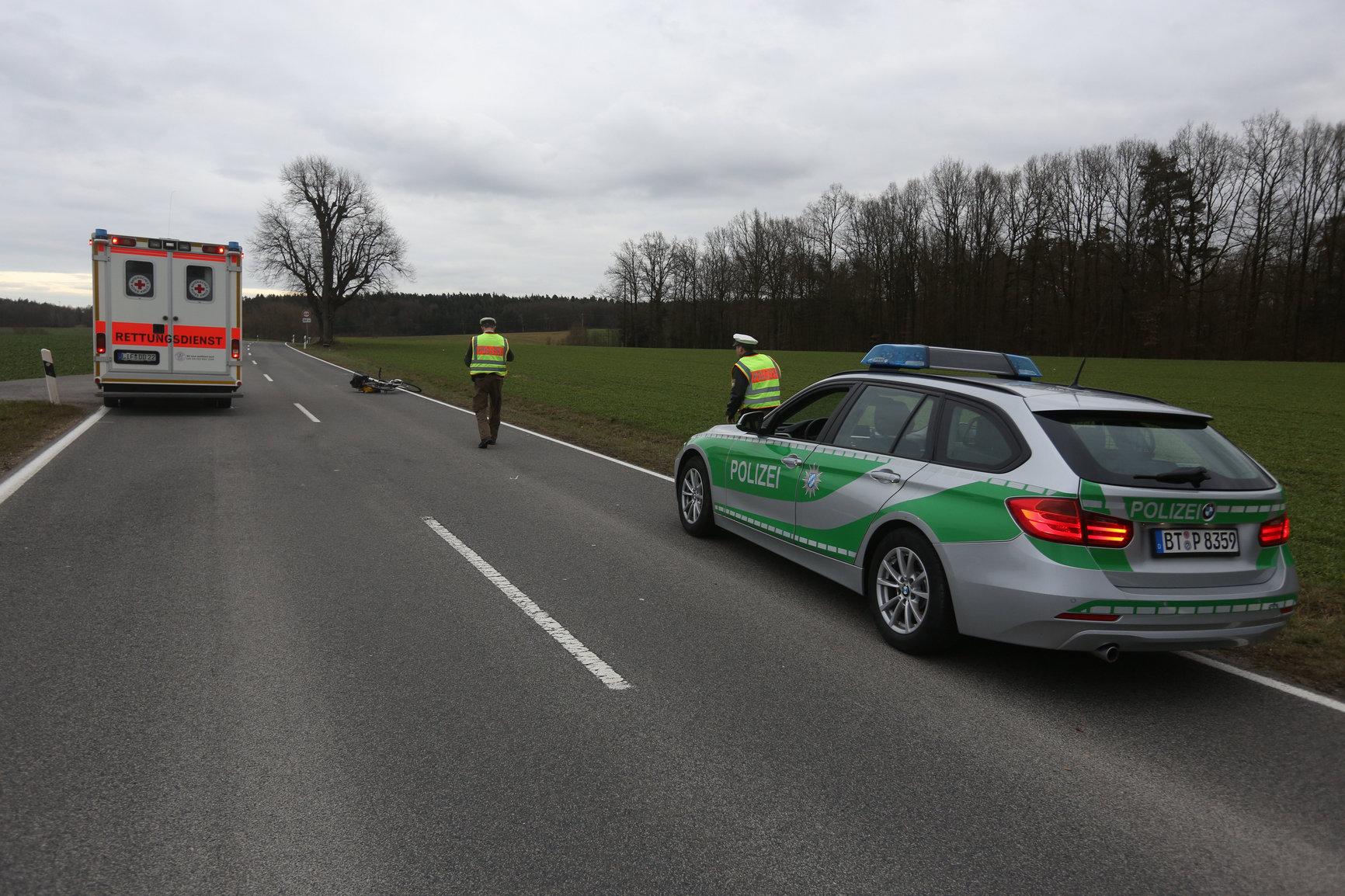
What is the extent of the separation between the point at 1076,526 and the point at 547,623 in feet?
9.25

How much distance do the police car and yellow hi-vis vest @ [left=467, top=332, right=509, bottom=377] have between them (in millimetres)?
8014

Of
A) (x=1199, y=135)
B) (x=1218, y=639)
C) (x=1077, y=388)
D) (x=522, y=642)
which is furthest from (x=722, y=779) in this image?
(x=1199, y=135)

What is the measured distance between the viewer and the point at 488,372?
12.8 metres

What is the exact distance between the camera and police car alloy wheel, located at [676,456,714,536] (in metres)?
7.31

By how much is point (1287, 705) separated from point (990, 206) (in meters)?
81.1

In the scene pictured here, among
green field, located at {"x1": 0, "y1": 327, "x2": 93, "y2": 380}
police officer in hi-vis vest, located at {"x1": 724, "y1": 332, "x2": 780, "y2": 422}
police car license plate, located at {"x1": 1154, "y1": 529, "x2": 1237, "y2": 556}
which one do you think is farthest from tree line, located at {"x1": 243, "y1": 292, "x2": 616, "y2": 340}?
police car license plate, located at {"x1": 1154, "y1": 529, "x2": 1237, "y2": 556}

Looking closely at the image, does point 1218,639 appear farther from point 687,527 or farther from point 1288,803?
point 687,527

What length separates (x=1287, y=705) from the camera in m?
4.31

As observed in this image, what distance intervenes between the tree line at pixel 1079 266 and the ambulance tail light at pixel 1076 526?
197 ft

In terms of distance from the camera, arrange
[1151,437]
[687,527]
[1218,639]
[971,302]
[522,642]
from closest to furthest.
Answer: [1218,639] < [1151,437] < [522,642] < [687,527] < [971,302]

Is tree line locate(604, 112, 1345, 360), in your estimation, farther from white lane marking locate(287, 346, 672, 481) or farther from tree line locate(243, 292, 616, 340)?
white lane marking locate(287, 346, 672, 481)

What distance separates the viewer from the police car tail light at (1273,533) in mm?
4367

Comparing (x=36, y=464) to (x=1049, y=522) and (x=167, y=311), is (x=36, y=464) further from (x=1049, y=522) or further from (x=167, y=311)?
(x=1049, y=522)

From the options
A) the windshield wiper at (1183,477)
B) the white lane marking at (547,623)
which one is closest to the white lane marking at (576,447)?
the white lane marking at (547,623)
